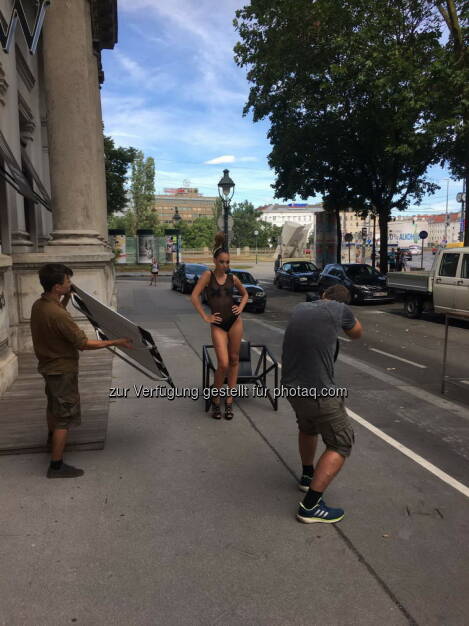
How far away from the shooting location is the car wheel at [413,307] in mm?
15781

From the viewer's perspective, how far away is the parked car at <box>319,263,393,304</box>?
19.3m

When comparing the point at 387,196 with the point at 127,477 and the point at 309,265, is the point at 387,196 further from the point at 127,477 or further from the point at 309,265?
the point at 127,477

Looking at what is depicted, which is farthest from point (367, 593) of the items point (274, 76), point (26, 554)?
point (274, 76)

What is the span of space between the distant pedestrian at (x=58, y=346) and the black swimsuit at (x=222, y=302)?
1.69 metres

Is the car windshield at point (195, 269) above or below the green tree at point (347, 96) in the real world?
below

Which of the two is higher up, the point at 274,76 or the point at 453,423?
the point at 274,76

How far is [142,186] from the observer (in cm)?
7481

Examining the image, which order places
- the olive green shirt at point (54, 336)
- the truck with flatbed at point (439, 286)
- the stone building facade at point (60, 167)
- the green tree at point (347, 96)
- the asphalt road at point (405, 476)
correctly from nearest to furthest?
the asphalt road at point (405, 476) → the olive green shirt at point (54, 336) → the stone building facade at point (60, 167) → the truck with flatbed at point (439, 286) → the green tree at point (347, 96)

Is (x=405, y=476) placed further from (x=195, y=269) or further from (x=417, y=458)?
(x=195, y=269)

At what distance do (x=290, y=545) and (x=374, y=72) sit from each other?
19.6 meters

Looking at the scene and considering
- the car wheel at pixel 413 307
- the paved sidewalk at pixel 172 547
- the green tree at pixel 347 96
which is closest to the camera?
the paved sidewalk at pixel 172 547

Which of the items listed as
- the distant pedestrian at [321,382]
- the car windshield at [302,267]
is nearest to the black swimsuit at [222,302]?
the distant pedestrian at [321,382]

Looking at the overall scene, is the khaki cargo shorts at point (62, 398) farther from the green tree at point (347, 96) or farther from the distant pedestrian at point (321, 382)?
the green tree at point (347, 96)

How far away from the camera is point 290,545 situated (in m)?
3.23
